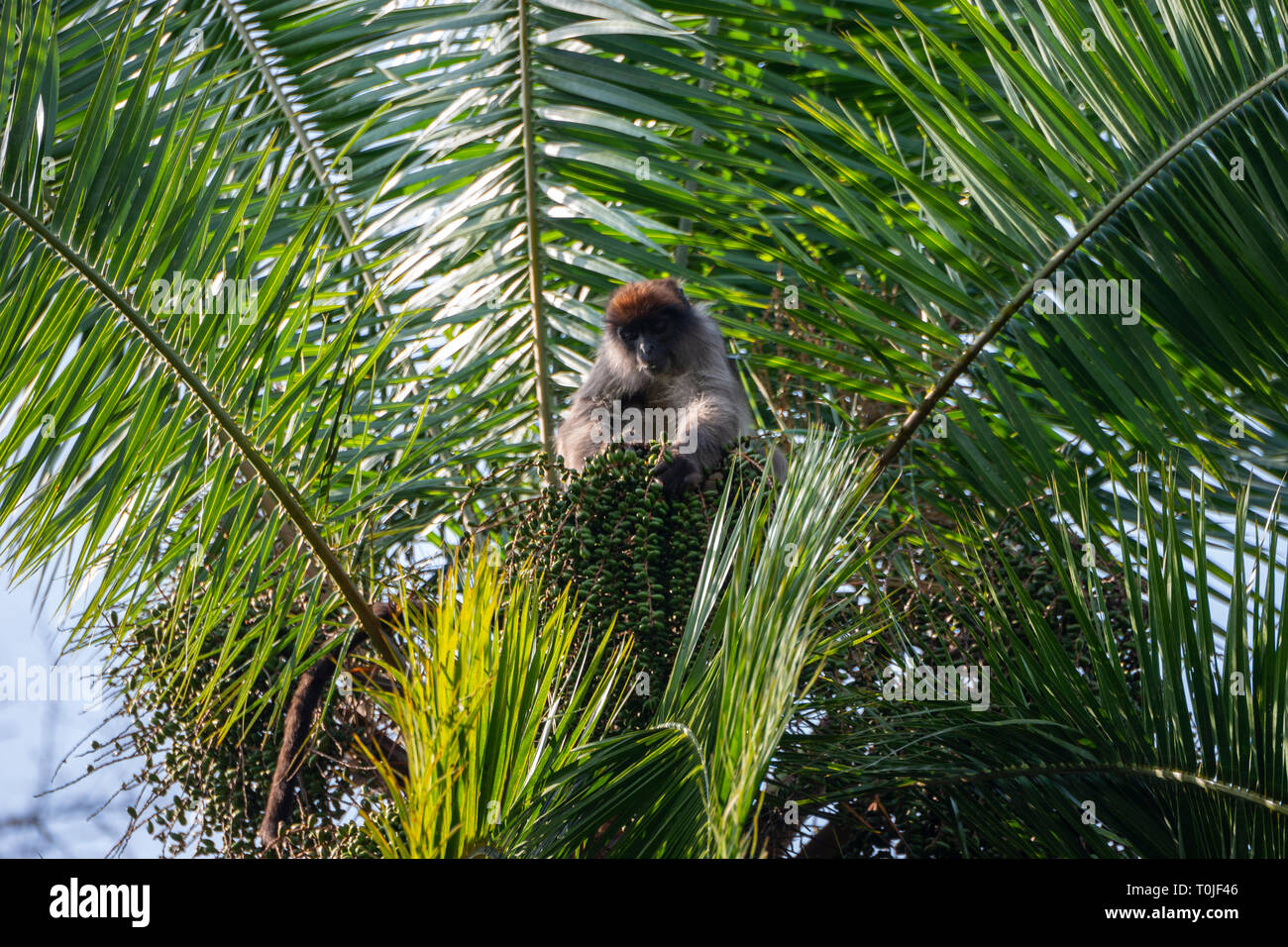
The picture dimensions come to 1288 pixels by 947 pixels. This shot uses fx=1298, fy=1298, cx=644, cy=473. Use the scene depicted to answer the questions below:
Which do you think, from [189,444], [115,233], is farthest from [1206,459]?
[115,233]

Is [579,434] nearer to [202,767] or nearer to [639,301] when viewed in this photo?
[639,301]

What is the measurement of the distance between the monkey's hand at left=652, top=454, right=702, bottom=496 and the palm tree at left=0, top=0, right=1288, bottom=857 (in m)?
0.22

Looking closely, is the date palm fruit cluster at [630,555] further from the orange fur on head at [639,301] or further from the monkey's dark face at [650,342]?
the orange fur on head at [639,301]

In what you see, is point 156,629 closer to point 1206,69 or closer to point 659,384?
point 659,384

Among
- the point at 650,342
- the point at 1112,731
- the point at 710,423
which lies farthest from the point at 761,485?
the point at 650,342

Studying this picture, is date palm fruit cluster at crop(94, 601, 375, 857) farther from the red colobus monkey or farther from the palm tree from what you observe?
the red colobus monkey

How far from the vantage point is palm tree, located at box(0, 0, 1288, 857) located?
303 cm

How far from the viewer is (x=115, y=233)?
146 inches

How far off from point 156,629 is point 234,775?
0.58 metres

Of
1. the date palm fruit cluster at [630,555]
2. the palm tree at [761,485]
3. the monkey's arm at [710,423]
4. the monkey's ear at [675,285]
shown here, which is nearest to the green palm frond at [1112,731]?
the palm tree at [761,485]

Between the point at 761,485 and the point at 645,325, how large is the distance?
2.55 m

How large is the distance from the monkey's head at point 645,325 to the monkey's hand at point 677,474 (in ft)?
5.03

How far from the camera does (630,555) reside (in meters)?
3.59

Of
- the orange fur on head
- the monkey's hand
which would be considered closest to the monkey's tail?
the monkey's hand
